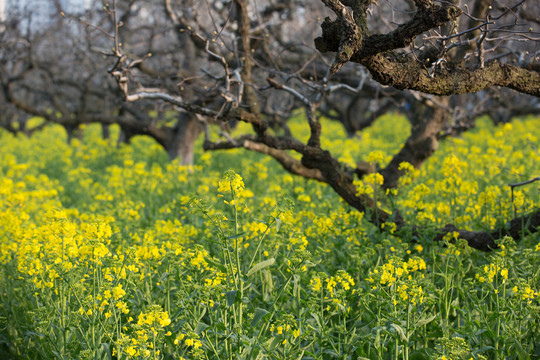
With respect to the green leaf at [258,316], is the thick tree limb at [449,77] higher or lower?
higher

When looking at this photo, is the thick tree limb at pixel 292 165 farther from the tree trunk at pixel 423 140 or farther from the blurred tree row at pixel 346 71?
the tree trunk at pixel 423 140

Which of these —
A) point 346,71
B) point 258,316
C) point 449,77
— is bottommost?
point 258,316

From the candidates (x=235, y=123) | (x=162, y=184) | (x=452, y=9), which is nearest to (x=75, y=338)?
(x=452, y=9)

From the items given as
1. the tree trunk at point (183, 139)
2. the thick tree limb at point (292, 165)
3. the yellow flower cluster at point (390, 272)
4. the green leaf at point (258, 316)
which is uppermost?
the tree trunk at point (183, 139)

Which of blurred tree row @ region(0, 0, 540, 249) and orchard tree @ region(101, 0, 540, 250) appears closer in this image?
orchard tree @ region(101, 0, 540, 250)

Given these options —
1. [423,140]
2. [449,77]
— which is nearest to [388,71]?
[449,77]

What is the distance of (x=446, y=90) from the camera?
4301 millimetres

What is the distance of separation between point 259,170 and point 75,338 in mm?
5704

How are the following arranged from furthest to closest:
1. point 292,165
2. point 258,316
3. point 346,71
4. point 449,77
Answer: point 346,71, point 292,165, point 449,77, point 258,316

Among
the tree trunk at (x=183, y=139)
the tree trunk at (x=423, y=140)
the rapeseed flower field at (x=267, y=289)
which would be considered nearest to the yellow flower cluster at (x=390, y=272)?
the rapeseed flower field at (x=267, y=289)

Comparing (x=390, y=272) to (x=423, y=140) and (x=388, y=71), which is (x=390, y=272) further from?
(x=423, y=140)

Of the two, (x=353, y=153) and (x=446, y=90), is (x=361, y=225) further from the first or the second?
(x=353, y=153)

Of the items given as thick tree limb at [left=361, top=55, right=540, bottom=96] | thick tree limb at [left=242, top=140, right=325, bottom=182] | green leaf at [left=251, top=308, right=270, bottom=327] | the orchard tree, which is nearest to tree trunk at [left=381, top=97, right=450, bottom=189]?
the orchard tree

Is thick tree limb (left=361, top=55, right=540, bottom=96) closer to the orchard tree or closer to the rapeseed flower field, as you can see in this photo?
the orchard tree
